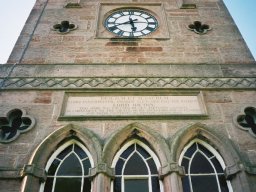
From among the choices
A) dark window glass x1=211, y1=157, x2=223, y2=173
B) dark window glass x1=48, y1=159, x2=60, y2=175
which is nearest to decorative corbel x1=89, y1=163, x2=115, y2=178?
dark window glass x1=48, y1=159, x2=60, y2=175

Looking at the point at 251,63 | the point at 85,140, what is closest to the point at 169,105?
the point at 85,140

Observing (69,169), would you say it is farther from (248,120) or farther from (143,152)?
(248,120)

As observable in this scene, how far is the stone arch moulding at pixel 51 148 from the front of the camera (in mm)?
5626

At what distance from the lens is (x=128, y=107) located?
704 cm

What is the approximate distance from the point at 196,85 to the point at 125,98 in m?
1.59

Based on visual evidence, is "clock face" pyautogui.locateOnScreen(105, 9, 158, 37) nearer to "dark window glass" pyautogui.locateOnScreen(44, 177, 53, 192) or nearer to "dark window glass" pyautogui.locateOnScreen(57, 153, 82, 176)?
"dark window glass" pyautogui.locateOnScreen(57, 153, 82, 176)

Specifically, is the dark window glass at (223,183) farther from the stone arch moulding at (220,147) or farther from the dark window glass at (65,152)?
the dark window glass at (65,152)

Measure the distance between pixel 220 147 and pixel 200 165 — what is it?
496mm

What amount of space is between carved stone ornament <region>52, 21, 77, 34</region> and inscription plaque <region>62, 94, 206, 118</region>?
9.71 feet

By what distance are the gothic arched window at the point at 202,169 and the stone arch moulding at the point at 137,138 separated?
370 millimetres

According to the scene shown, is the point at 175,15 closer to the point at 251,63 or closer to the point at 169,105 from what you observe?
the point at 251,63

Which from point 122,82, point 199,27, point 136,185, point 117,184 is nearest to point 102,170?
point 117,184

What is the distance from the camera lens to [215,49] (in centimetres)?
882

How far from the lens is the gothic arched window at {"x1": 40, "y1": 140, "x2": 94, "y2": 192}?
5.77 meters
